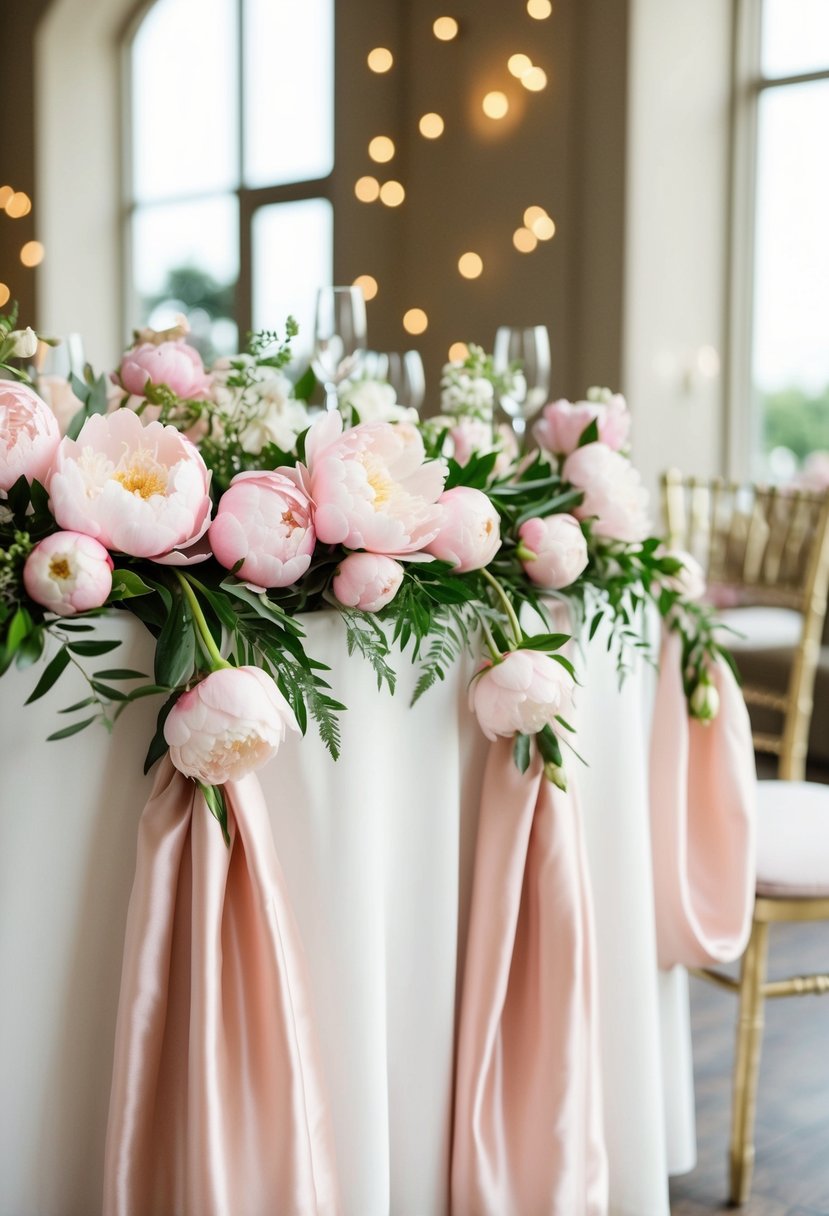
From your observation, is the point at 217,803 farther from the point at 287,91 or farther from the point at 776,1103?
the point at 287,91

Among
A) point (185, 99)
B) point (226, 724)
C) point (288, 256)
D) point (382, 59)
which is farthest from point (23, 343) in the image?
point (185, 99)

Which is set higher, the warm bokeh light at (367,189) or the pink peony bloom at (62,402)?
the warm bokeh light at (367,189)

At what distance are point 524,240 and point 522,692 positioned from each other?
4.45 metres

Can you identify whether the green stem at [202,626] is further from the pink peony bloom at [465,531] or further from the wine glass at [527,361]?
the wine glass at [527,361]

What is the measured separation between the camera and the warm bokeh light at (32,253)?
6957mm

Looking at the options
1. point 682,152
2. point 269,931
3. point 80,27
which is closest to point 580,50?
point 682,152

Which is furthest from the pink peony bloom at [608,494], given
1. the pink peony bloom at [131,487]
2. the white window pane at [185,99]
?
the white window pane at [185,99]

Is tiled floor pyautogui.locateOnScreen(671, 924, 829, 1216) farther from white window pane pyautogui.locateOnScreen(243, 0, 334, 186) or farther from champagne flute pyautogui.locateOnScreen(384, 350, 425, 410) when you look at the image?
white window pane pyautogui.locateOnScreen(243, 0, 334, 186)

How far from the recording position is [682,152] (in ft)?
16.9

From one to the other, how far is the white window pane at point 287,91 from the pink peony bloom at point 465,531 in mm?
5462

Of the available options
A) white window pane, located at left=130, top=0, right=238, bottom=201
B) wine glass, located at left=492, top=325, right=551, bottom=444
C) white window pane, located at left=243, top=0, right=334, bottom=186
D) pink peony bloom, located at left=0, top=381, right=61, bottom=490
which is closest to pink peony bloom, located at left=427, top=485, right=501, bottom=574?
pink peony bloom, located at left=0, top=381, right=61, bottom=490

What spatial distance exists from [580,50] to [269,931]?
477 centimetres

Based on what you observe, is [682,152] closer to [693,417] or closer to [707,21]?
[707,21]

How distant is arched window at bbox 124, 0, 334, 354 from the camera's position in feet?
20.9
